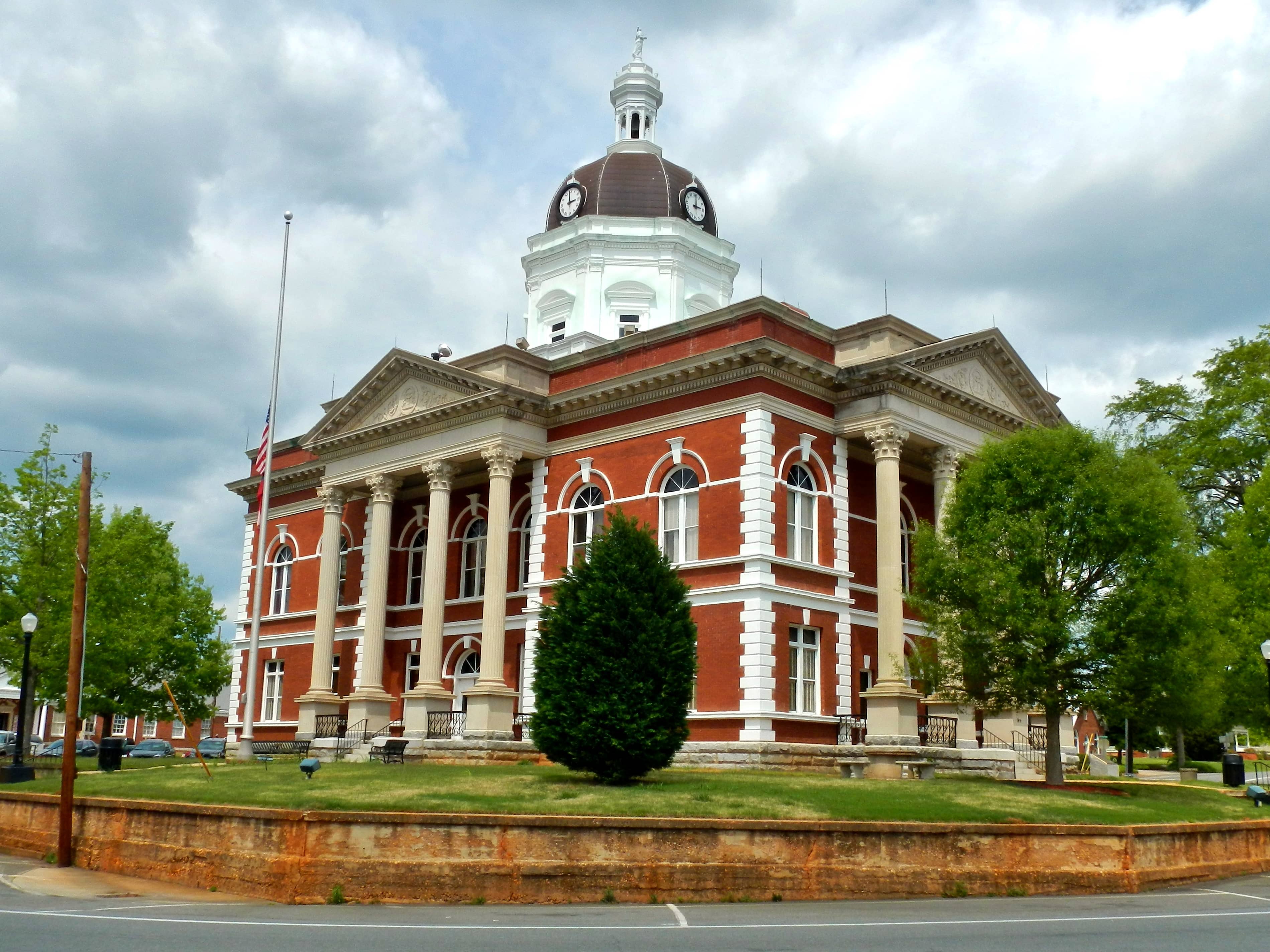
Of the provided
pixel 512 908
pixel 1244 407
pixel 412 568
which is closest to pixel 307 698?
pixel 412 568

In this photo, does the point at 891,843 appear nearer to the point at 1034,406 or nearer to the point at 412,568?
the point at 1034,406

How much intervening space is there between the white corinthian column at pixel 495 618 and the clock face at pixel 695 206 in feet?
65.6

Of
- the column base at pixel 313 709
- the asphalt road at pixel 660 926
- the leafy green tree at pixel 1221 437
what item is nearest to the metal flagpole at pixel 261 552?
the column base at pixel 313 709

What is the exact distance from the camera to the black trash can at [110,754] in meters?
36.3

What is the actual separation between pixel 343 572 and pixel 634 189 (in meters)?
21.0

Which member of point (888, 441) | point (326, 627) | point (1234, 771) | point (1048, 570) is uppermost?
point (888, 441)

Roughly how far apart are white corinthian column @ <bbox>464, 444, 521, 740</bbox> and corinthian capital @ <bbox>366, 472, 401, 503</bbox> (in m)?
4.59

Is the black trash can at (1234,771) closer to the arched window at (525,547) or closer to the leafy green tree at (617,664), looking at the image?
the leafy green tree at (617,664)

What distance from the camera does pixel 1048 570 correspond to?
28266mm

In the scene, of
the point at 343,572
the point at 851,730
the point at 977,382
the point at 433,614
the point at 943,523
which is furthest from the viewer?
the point at 343,572

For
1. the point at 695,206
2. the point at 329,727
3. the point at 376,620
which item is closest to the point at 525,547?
the point at 376,620

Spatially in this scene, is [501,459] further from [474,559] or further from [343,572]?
[343,572]

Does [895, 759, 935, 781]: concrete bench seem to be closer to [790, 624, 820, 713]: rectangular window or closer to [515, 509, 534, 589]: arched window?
[790, 624, 820, 713]: rectangular window

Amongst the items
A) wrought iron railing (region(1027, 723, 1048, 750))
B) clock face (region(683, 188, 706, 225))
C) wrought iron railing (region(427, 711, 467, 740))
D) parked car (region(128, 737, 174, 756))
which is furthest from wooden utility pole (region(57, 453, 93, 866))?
parked car (region(128, 737, 174, 756))
